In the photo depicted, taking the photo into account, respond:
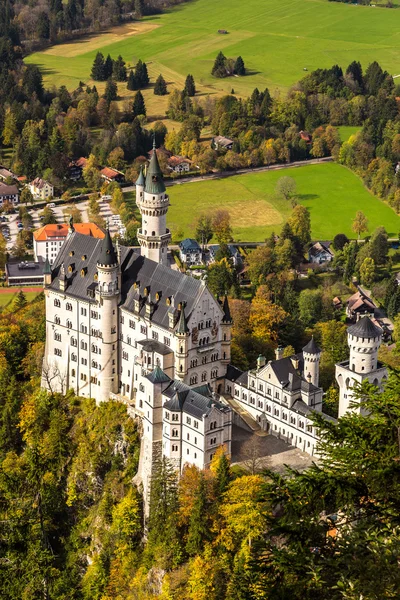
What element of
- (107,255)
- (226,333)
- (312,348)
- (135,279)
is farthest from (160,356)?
(312,348)

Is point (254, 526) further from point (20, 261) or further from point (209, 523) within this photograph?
point (20, 261)

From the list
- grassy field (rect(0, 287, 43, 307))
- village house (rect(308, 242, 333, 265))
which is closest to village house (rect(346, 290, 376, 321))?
village house (rect(308, 242, 333, 265))

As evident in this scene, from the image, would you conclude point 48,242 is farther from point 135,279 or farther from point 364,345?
point 364,345

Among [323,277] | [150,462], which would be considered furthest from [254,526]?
[323,277]

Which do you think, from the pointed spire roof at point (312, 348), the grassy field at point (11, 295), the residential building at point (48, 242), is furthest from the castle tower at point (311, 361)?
the residential building at point (48, 242)

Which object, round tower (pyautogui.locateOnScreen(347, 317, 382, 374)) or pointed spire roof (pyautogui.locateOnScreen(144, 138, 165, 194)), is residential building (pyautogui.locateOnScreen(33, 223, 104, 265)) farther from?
round tower (pyautogui.locateOnScreen(347, 317, 382, 374))
